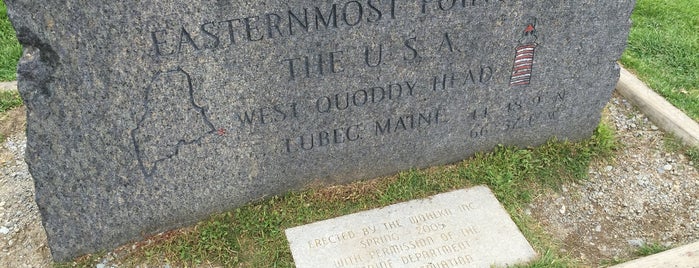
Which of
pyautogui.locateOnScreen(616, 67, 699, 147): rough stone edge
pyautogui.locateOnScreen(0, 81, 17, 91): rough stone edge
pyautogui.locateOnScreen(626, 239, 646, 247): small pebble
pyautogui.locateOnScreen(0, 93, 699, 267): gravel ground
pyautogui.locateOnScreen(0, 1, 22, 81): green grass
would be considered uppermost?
pyautogui.locateOnScreen(0, 1, 22, 81): green grass

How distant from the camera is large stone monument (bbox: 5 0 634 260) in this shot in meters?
2.38

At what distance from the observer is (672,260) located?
275cm

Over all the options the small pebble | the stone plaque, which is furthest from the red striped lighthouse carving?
the small pebble

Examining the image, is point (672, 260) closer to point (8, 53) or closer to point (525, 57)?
point (525, 57)

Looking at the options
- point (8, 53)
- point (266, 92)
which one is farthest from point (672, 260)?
point (8, 53)

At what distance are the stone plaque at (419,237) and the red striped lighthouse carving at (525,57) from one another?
0.70 meters

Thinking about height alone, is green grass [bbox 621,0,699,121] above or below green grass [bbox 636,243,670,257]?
above

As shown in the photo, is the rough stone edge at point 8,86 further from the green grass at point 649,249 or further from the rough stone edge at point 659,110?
the rough stone edge at point 659,110

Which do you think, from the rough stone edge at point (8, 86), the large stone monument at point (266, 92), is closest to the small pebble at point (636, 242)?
the large stone monument at point (266, 92)

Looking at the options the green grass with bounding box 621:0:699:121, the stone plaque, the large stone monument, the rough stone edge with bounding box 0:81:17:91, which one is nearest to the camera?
the large stone monument

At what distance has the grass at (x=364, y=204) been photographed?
9.62ft

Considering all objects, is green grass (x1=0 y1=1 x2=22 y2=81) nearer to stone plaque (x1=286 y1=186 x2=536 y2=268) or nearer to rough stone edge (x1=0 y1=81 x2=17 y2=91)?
rough stone edge (x1=0 y1=81 x2=17 y2=91)

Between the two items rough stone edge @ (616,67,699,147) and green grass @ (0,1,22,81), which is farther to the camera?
green grass @ (0,1,22,81)

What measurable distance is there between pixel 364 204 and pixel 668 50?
326cm
